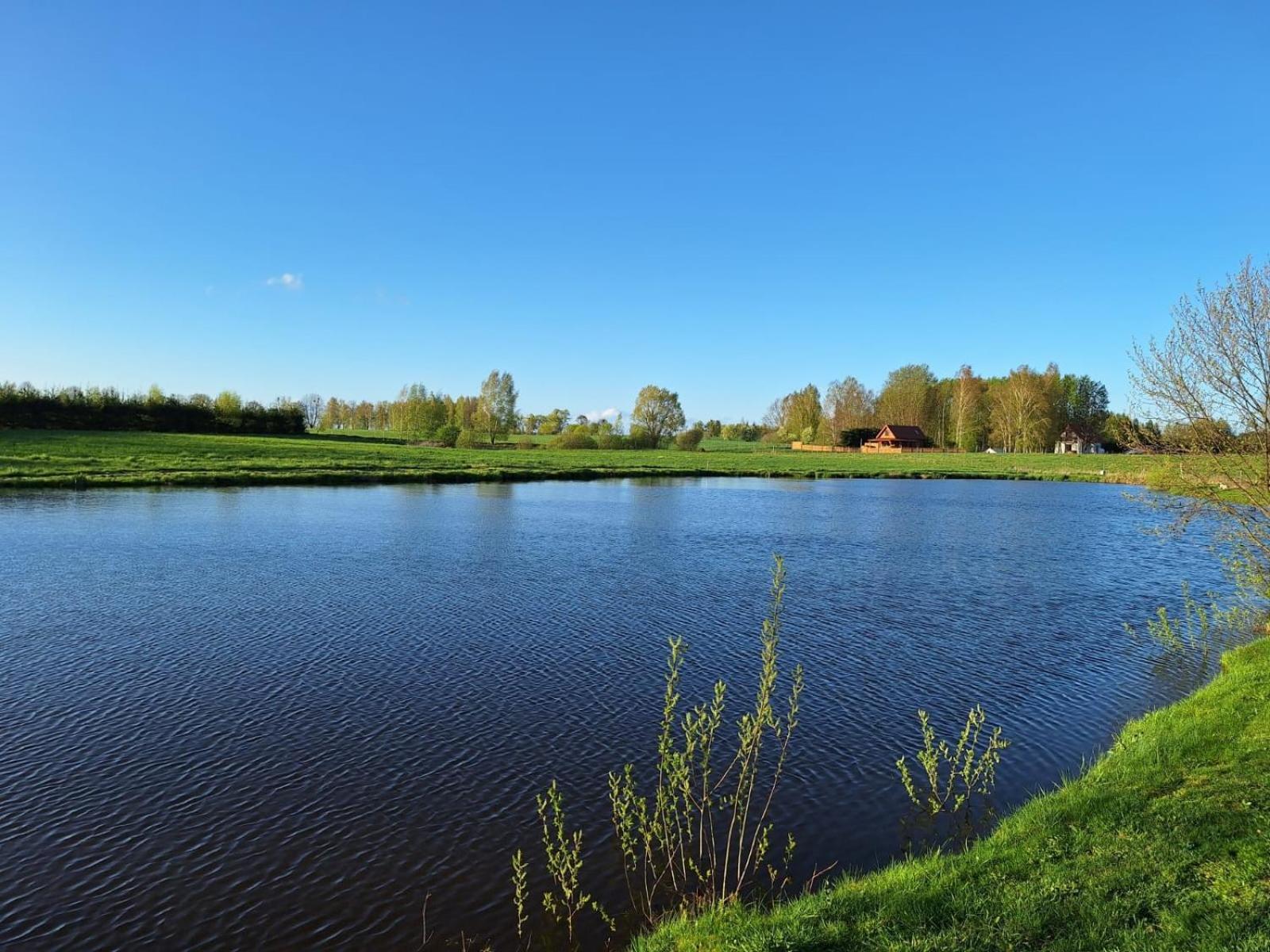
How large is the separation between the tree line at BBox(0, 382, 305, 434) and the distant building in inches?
4212

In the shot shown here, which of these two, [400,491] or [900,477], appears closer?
[400,491]

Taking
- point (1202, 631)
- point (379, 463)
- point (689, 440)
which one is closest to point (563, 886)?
point (1202, 631)

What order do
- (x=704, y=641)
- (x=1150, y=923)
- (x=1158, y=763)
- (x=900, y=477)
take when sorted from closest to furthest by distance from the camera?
(x=1150, y=923), (x=1158, y=763), (x=704, y=641), (x=900, y=477)

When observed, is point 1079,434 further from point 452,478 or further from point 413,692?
point 413,692

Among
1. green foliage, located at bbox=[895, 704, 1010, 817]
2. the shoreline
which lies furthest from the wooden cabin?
green foliage, located at bbox=[895, 704, 1010, 817]

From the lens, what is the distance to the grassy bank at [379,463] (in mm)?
49031

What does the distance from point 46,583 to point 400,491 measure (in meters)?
29.6

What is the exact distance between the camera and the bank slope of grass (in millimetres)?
5312

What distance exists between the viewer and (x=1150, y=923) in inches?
212

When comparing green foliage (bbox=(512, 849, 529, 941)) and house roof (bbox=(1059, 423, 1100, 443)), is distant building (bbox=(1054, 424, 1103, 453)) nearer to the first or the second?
house roof (bbox=(1059, 423, 1100, 443))

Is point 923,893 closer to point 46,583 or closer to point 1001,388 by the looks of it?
point 46,583

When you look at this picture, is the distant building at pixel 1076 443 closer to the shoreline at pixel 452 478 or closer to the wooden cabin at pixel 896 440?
the wooden cabin at pixel 896 440

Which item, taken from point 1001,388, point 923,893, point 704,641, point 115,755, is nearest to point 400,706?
point 115,755

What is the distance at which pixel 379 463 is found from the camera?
207ft
